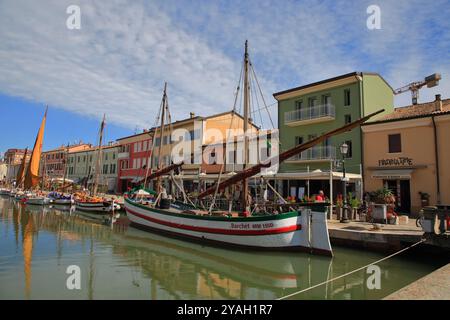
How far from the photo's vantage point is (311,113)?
26.9 m

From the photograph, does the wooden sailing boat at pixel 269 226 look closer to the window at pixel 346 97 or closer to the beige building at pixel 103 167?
the window at pixel 346 97

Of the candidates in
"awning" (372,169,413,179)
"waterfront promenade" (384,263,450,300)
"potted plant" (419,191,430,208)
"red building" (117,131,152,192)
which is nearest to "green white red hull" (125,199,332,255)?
"waterfront promenade" (384,263,450,300)

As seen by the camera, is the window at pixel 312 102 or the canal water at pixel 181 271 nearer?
the canal water at pixel 181 271

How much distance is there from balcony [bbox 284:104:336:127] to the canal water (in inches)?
553

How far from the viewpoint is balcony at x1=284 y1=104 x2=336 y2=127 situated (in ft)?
83.9

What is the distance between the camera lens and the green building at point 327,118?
2417cm

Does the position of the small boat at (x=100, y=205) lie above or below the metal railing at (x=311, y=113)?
below

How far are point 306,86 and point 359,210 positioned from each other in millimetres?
12756

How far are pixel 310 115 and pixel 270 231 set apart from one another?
1604 cm

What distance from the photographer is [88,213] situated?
33250mm

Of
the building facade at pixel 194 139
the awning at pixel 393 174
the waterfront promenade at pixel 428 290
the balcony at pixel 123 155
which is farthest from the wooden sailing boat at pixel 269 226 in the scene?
the balcony at pixel 123 155

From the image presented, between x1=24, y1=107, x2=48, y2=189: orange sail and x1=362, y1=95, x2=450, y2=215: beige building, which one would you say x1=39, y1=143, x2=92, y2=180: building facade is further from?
x1=362, y1=95, x2=450, y2=215: beige building
